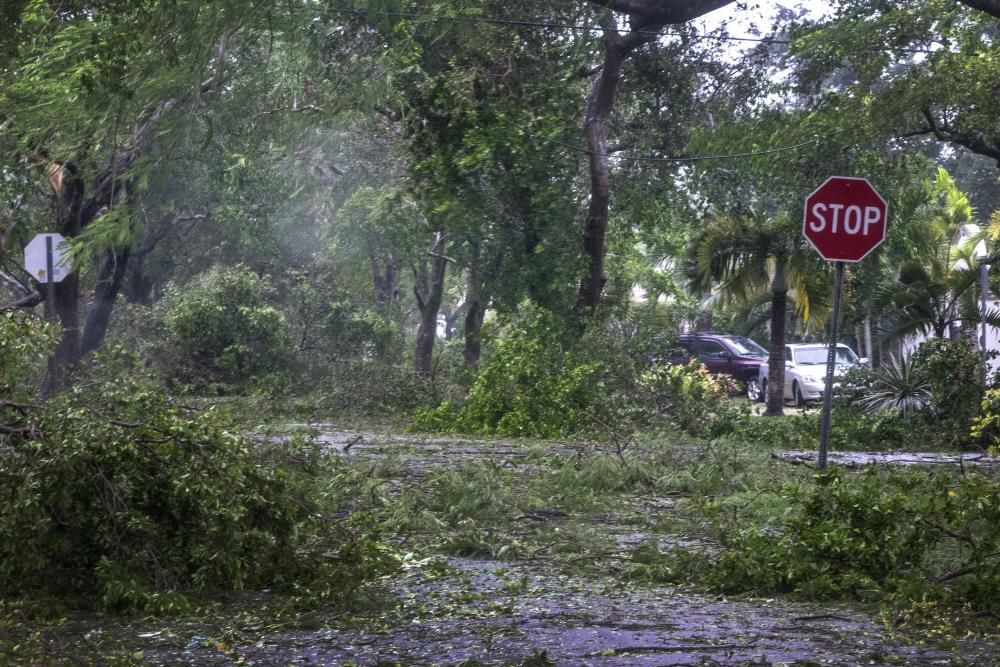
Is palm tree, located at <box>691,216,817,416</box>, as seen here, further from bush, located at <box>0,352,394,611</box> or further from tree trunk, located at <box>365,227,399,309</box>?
bush, located at <box>0,352,394,611</box>

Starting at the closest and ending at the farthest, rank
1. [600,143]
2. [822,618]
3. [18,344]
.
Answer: [822,618] < [18,344] < [600,143]

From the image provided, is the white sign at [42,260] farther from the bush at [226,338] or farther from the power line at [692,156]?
the bush at [226,338]

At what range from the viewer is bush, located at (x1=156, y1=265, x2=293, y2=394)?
2959 centimetres

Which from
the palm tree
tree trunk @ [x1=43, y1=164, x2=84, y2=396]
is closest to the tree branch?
tree trunk @ [x1=43, y1=164, x2=84, y2=396]

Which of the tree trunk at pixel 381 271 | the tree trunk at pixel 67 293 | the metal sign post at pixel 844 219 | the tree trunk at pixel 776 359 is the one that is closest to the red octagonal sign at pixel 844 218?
the metal sign post at pixel 844 219

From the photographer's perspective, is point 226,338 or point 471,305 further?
point 471,305

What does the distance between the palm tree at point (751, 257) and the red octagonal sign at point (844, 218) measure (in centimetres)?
1210

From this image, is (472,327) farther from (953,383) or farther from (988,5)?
(988,5)

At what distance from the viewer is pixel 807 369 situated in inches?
1407

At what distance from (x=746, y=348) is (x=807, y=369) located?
586cm

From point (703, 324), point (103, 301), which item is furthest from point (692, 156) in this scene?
point (703, 324)

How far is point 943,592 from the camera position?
7691 millimetres

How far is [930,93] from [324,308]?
62.9 feet

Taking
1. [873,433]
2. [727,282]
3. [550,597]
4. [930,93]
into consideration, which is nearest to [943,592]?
[550,597]
